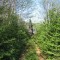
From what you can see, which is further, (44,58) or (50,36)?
(44,58)

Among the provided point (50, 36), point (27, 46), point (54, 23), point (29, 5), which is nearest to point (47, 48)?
point (50, 36)

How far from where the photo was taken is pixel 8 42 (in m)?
16.4

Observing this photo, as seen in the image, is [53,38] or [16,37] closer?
[16,37]

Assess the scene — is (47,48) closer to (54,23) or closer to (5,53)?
(54,23)

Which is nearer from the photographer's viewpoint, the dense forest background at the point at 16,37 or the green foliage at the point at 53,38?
the dense forest background at the point at 16,37

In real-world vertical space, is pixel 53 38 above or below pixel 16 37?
below

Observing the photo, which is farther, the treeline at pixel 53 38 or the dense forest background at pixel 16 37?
the treeline at pixel 53 38

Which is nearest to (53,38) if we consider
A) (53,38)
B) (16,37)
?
(53,38)

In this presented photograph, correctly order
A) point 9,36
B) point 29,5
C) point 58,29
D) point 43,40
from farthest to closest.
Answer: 1. point 29,5
2. point 43,40
3. point 58,29
4. point 9,36

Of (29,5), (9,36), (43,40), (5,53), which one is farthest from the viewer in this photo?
(29,5)

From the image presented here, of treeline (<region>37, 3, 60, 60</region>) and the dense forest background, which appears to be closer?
the dense forest background

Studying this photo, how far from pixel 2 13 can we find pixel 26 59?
702 cm

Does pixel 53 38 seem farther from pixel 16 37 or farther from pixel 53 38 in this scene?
pixel 16 37

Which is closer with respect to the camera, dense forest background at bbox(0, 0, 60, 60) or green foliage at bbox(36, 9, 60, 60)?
dense forest background at bbox(0, 0, 60, 60)
